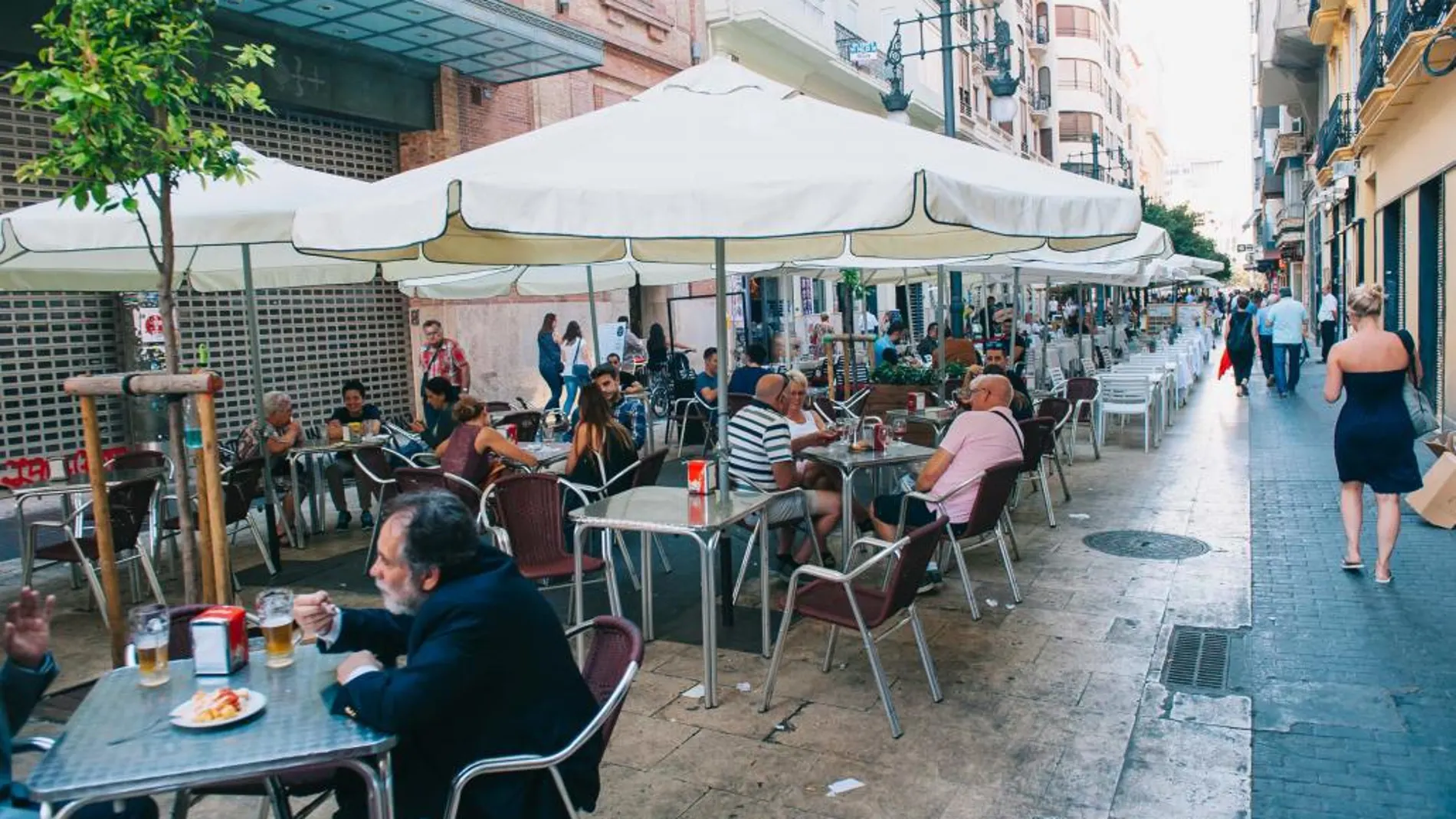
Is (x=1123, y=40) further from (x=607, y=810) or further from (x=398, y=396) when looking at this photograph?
(x=607, y=810)

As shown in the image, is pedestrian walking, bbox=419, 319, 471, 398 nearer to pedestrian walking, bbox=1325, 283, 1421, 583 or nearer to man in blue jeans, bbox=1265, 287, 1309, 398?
pedestrian walking, bbox=1325, 283, 1421, 583

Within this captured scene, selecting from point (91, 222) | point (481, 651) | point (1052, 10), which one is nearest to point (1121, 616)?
point (481, 651)

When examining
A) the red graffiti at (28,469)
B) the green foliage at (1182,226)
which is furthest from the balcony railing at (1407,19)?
the green foliage at (1182,226)

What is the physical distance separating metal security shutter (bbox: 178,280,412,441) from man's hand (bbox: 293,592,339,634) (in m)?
9.96

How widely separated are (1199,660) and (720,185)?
3.20 meters

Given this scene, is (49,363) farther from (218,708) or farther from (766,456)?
(218,708)

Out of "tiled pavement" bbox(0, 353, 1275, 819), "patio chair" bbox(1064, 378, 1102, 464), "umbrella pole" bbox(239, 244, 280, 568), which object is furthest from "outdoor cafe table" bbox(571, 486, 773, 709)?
"patio chair" bbox(1064, 378, 1102, 464)

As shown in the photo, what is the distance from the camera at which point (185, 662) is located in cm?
293

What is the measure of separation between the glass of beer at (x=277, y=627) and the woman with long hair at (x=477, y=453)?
11.9ft

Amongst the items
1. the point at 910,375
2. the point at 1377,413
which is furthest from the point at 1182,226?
the point at 1377,413

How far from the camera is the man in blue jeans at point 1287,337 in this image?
656 inches

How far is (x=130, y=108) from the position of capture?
4.25 meters

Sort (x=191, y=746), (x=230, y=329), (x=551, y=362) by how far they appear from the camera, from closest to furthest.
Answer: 1. (x=191, y=746)
2. (x=230, y=329)
3. (x=551, y=362)

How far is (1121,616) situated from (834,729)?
217cm
